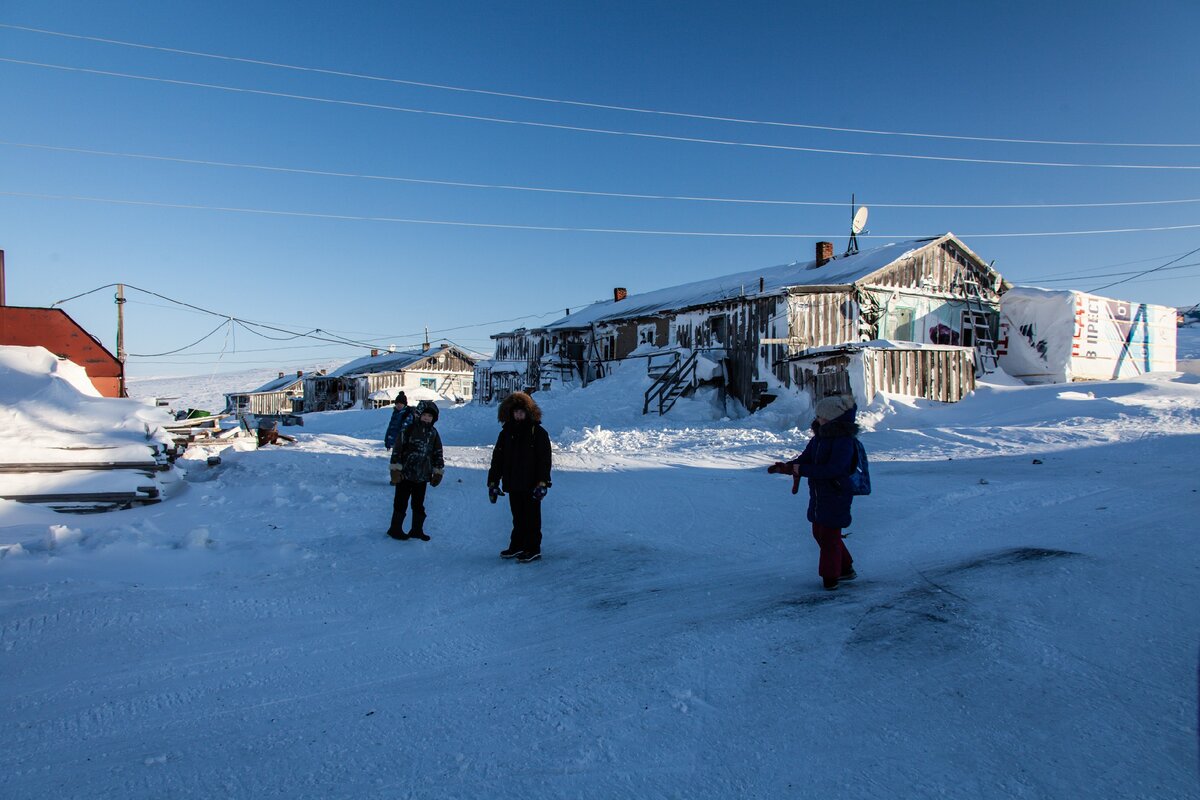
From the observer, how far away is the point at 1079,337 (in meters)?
A: 21.1

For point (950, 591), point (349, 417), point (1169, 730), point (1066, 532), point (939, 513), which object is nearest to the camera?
point (1169, 730)

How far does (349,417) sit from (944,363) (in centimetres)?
2525

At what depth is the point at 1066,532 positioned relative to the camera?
6359 millimetres

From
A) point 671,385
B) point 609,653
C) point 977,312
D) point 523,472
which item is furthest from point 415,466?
point 977,312

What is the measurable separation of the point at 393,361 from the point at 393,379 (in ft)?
11.5

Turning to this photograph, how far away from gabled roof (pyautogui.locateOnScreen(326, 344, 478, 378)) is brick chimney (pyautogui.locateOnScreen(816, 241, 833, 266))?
102ft

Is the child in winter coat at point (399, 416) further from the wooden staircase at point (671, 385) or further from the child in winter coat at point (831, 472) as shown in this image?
the wooden staircase at point (671, 385)

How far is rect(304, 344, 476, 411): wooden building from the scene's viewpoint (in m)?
48.2

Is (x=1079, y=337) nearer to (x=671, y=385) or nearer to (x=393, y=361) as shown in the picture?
(x=671, y=385)

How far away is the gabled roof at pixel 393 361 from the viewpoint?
49.7m

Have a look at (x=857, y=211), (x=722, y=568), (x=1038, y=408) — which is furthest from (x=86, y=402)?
(x=857, y=211)

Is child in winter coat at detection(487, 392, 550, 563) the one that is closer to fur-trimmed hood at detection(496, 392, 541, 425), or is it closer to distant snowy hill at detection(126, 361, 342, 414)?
fur-trimmed hood at detection(496, 392, 541, 425)

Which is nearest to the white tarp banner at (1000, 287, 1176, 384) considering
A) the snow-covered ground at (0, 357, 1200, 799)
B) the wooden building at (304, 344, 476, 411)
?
the snow-covered ground at (0, 357, 1200, 799)

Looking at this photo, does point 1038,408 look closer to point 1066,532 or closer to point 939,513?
point 939,513
